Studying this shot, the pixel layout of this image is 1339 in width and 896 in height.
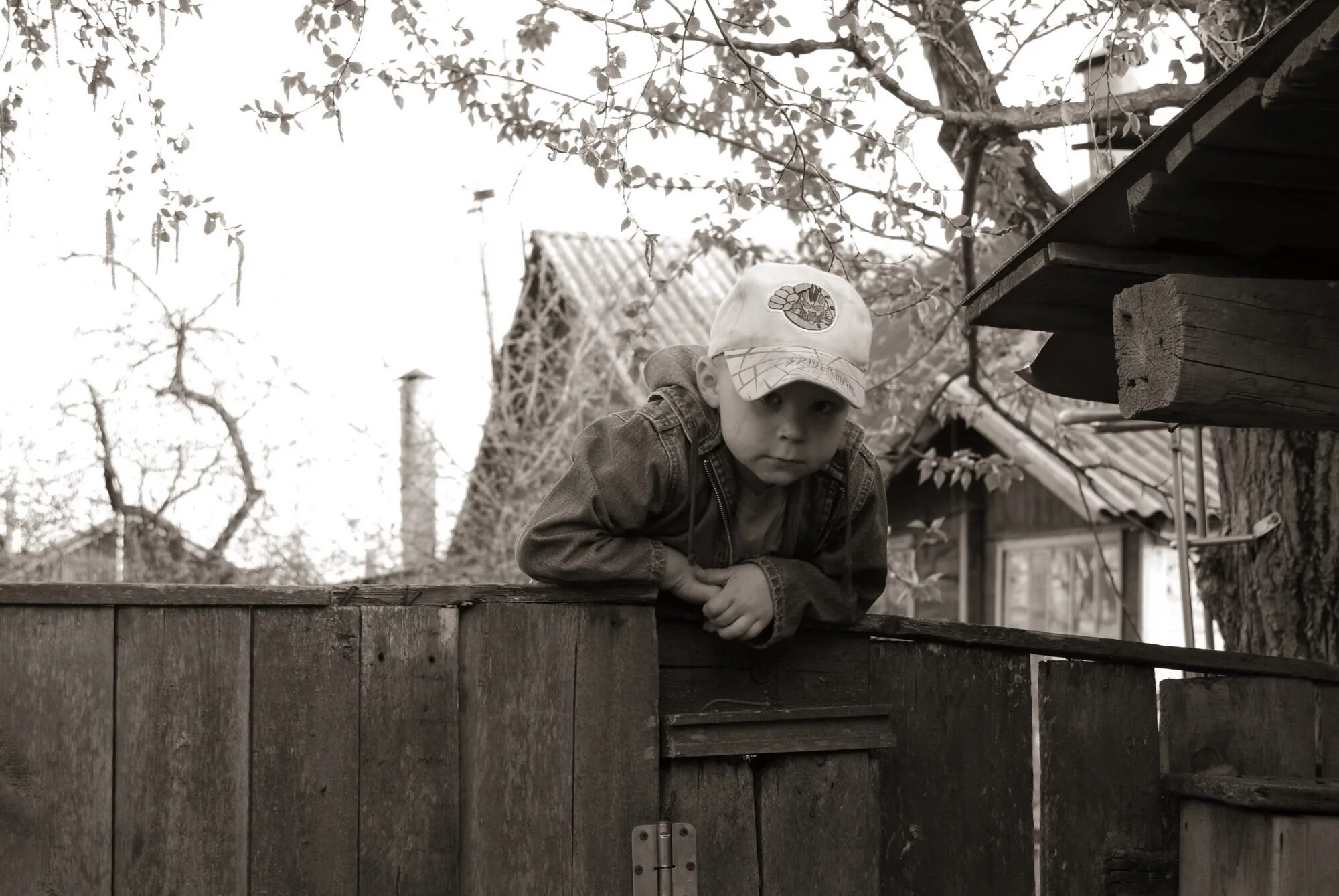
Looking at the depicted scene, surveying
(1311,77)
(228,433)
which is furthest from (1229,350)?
(228,433)

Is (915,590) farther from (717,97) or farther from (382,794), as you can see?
(382,794)

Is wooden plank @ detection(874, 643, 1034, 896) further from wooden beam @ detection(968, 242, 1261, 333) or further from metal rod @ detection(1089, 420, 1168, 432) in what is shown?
metal rod @ detection(1089, 420, 1168, 432)

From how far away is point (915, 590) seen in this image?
709cm

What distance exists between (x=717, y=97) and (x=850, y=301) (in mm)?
2917

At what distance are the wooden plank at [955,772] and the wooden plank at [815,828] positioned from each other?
0.18m

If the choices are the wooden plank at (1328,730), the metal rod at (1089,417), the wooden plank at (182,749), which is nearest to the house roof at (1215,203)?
the wooden plank at (1328,730)

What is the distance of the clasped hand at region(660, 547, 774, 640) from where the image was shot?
2709 millimetres

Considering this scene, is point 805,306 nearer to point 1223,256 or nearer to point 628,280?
point 1223,256

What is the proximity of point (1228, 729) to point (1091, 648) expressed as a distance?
0.41 meters

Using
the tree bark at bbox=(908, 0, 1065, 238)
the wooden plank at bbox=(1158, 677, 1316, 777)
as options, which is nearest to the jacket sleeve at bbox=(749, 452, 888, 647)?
the wooden plank at bbox=(1158, 677, 1316, 777)

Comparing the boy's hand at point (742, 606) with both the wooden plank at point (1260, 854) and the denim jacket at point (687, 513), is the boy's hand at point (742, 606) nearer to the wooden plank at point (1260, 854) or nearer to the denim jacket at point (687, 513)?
the denim jacket at point (687, 513)

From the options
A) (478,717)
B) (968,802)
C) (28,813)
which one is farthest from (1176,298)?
(28,813)

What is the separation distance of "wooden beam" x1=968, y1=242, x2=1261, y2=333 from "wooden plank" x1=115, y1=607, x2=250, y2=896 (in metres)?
1.61

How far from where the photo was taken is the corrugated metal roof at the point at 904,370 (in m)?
7.00
